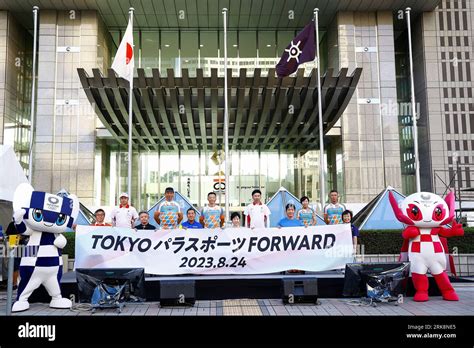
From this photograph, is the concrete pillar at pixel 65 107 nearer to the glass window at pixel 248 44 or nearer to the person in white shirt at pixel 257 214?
the glass window at pixel 248 44

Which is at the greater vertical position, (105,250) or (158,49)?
(158,49)

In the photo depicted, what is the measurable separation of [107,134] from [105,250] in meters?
19.5

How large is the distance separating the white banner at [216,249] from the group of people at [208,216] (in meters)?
0.82

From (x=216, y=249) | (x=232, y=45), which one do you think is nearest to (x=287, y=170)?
(x=232, y=45)

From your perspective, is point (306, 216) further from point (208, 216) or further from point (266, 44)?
point (266, 44)

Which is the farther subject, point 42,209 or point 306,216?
point 306,216

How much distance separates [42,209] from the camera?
25.8 feet

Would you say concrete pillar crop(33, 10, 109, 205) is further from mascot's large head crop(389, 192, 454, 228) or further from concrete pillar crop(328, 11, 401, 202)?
mascot's large head crop(389, 192, 454, 228)

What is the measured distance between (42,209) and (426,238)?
7.28 metres

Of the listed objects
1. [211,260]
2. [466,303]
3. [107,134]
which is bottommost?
[466,303]

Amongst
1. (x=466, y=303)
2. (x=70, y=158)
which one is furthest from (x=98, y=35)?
(x=466, y=303)

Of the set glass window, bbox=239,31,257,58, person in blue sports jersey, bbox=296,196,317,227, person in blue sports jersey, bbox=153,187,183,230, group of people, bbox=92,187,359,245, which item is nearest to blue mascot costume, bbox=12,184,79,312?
group of people, bbox=92,187,359,245
